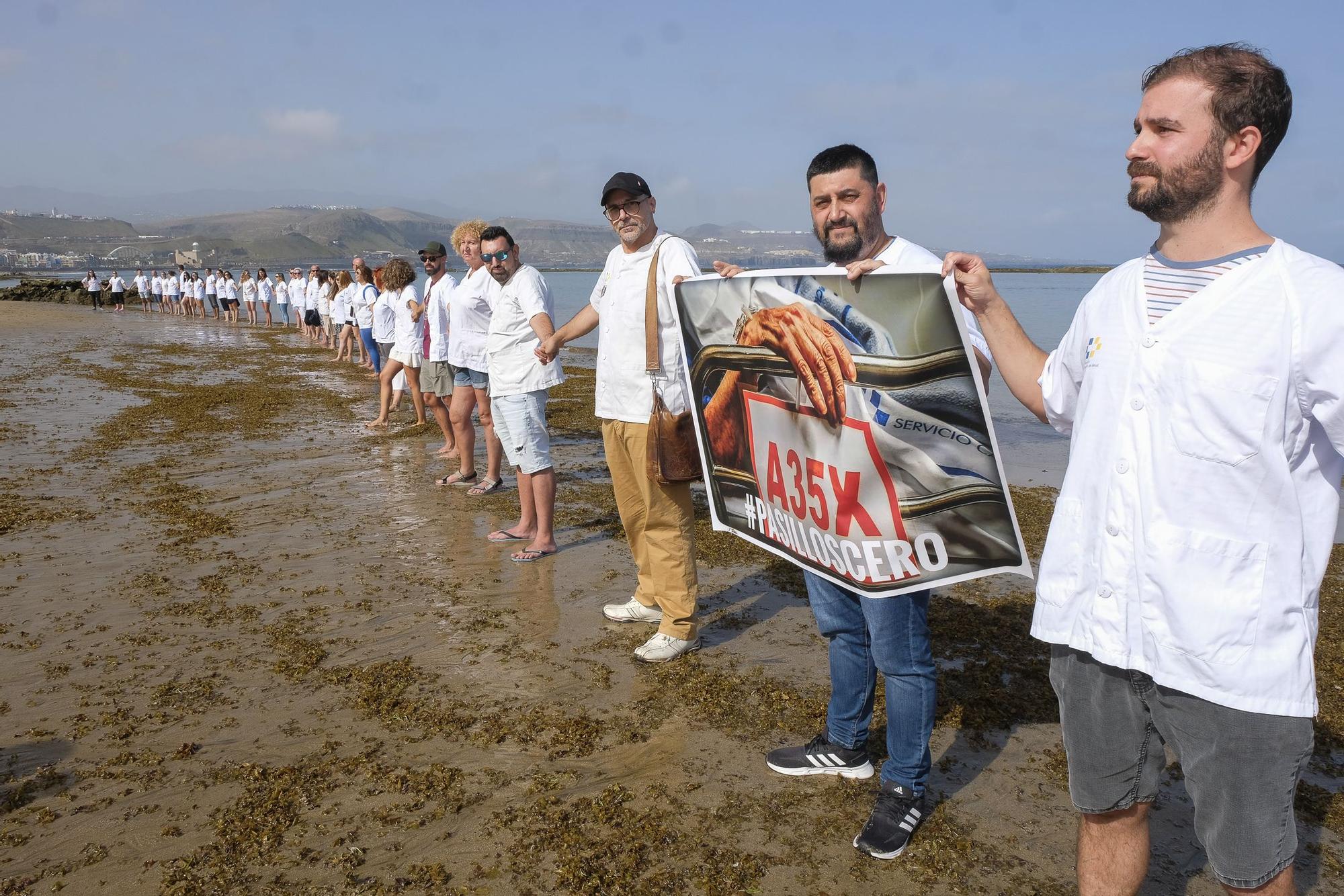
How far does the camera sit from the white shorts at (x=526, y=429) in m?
6.16

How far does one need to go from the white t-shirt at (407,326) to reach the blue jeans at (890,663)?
7.09 m

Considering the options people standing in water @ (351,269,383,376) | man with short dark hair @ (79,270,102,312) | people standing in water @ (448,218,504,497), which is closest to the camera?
people standing in water @ (448,218,504,497)

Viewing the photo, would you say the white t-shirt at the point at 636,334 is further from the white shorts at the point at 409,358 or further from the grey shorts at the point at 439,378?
the white shorts at the point at 409,358

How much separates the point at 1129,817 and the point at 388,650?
3805mm

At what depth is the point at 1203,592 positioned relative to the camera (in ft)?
6.57

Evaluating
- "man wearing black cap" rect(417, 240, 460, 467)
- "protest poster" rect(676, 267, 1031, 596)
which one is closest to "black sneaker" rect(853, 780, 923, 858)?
"protest poster" rect(676, 267, 1031, 596)

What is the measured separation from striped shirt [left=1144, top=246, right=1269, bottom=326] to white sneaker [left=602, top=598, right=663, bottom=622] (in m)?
3.68

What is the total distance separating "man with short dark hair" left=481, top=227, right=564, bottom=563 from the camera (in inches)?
239

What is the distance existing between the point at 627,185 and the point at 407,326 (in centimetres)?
598

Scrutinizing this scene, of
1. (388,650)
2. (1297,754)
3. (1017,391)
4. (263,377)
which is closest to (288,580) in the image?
(388,650)

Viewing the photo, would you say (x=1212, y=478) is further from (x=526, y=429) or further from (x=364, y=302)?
(x=364, y=302)

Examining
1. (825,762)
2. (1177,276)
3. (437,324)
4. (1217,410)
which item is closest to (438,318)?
(437,324)

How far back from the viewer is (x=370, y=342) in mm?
15336

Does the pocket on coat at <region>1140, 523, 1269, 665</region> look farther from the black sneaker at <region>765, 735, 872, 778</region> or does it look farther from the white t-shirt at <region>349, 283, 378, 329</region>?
the white t-shirt at <region>349, 283, 378, 329</region>
